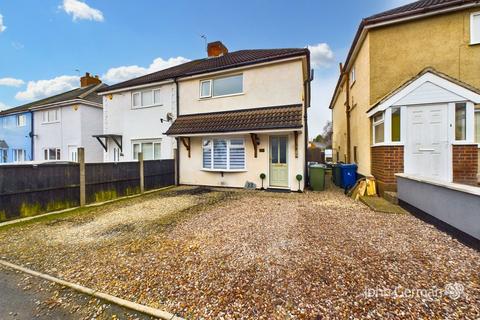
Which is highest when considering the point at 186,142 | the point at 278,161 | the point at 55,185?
the point at 186,142

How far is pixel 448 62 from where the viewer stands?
7098 millimetres

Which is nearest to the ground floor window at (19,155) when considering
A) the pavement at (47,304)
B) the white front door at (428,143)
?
the pavement at (47,304)

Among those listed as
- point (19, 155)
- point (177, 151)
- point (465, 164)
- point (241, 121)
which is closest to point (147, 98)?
point (177, 151)

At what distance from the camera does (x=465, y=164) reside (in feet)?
20.2

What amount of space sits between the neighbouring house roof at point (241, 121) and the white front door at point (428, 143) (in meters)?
3.61

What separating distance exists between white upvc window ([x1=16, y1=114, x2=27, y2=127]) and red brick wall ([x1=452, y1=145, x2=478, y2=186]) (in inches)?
1138

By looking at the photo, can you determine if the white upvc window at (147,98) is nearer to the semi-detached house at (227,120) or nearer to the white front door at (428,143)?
the semi-detached house at (227,120)

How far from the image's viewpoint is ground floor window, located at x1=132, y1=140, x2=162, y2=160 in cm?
1234

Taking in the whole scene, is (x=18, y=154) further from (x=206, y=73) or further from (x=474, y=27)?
(x=474, y=27)

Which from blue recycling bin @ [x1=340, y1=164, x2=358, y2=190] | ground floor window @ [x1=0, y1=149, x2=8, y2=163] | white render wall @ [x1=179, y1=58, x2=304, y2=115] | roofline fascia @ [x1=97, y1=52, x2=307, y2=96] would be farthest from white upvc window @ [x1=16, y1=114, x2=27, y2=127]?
blue recycling bin @ [x1=340, y1=164, x2=358, y2=190]

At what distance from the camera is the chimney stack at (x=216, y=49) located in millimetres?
14906

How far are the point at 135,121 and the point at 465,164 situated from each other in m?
15.3

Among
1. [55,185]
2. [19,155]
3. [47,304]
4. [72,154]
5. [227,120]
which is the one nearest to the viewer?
Result: [47,304]

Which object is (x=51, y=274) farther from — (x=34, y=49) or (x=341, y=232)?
(x=34, y=49)
